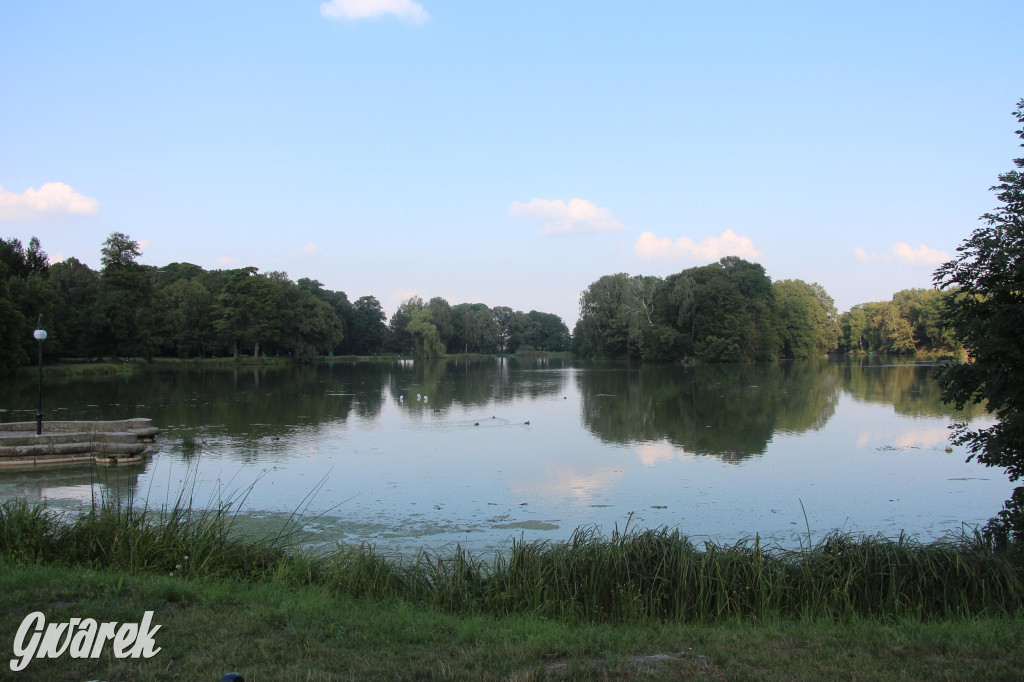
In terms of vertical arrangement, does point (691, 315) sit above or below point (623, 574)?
above

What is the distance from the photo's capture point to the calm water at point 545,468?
33.0ft

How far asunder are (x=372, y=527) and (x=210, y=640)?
576 cm

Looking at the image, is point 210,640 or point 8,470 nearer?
point 210,640

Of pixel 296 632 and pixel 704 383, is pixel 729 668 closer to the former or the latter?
pixel 296 632

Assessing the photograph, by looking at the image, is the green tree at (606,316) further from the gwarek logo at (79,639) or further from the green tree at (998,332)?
the gwarek logo at (79,639)

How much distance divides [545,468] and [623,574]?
→ 872 cm

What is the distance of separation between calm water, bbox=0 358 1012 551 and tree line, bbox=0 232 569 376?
1762cm

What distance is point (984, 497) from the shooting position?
37.1 ft

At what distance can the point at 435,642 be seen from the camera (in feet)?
14.0

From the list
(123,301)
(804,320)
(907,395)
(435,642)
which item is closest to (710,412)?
(907,395)

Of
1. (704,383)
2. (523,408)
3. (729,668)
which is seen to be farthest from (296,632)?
(704,383)

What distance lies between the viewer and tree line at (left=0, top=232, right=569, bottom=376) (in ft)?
145

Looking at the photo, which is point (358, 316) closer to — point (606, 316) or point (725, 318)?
point (606, 316)

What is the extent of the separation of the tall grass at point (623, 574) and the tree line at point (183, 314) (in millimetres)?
37742
